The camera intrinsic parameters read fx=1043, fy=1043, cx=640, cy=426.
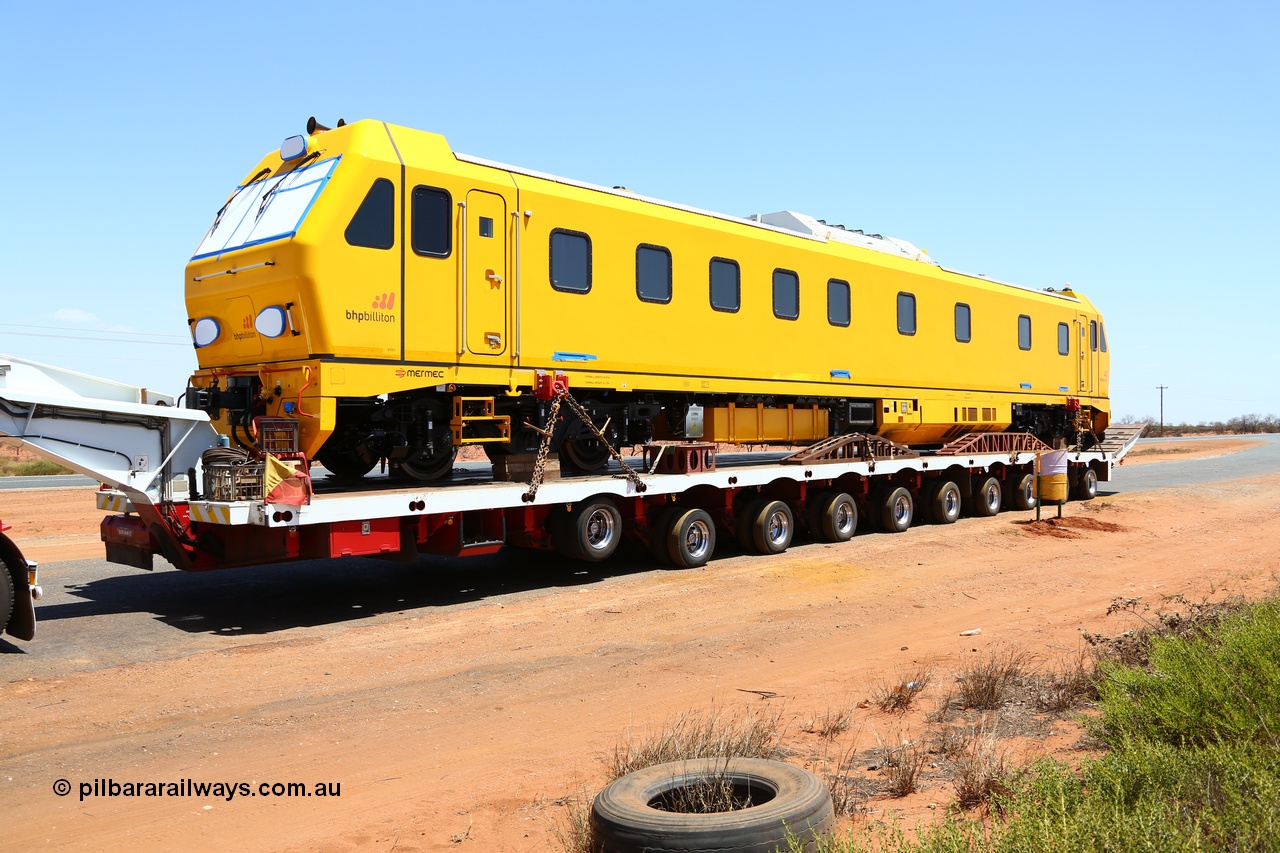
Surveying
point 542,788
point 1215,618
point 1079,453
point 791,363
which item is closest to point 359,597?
point 542,788

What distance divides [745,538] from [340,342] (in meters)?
6.73

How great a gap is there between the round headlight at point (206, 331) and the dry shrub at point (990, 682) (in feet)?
26.5

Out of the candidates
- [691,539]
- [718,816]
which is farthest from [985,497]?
[718,816]

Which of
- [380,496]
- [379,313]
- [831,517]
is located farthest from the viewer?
[831,517]

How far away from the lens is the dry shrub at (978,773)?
5.18 metres

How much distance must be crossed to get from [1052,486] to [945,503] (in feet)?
9.96

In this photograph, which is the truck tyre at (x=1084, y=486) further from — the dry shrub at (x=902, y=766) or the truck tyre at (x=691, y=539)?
the dry shrub at (x=902, y=766)

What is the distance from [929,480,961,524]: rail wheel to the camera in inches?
715

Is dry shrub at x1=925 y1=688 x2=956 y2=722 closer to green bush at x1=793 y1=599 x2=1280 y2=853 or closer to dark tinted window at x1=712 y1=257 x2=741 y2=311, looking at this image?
green bush at x1=793 y1=599 x2=1280 y2=853

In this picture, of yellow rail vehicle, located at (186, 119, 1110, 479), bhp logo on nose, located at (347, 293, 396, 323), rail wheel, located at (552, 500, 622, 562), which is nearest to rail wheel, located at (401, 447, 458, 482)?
yellow rail vehicle, located at (186, 119, 1110, 479)

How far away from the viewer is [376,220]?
401 inches

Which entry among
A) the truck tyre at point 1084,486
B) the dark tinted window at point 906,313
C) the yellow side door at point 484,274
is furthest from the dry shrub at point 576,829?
the truck tyre at point 1084,486

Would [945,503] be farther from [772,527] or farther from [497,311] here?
[497,311]

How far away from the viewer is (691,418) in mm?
14422
